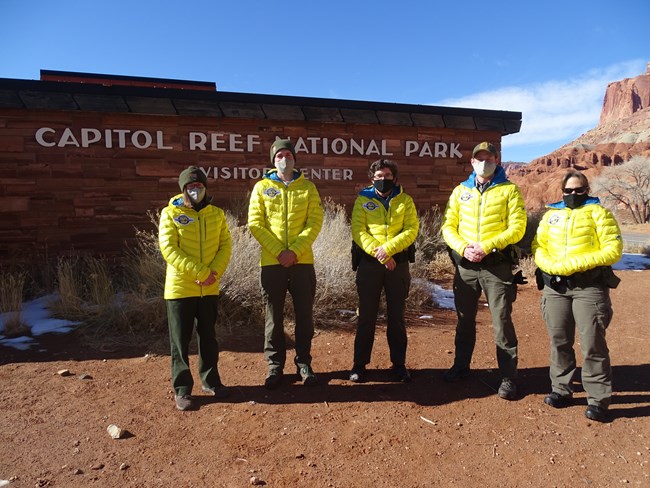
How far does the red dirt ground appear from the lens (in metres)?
2.62

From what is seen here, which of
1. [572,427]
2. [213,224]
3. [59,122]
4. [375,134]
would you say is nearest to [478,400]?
[572,427]

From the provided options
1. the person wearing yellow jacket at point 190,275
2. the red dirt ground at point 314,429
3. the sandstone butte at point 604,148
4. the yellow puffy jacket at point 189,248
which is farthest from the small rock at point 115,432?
the sandstone butte at point 604,148

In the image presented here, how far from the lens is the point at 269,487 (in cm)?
251

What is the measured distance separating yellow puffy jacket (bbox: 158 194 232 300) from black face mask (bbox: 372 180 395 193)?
134 centimetres

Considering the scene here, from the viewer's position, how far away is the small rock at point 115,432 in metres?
3.02

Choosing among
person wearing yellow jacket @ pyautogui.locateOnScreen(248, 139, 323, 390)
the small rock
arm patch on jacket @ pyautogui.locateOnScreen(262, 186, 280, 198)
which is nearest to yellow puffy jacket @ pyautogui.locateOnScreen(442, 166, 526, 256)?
person wearing yellow jacket @ pyautogui.locateOnScreen(248, 139, 323, 390)

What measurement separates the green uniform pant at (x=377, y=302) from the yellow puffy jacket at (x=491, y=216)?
548 millimetres

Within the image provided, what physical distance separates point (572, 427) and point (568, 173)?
5.95 ft

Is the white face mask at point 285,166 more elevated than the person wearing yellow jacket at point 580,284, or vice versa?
the white face mask at point 285,166

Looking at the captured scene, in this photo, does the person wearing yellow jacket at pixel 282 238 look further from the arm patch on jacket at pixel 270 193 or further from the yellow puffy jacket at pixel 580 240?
the yellow puffy jacket at pixel 580 240

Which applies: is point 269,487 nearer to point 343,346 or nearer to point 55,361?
point 343,346

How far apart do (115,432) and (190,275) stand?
3.78 feet

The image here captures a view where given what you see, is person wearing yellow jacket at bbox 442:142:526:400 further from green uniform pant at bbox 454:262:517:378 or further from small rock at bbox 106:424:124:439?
small rock at bbox 106:424:124:439

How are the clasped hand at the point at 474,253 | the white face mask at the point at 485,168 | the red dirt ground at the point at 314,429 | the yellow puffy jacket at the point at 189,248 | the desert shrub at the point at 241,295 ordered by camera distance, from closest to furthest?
the red dirt ground at the point at 314,429 → the yellow puffy jacket at the point at 189,248 → the clasped hand at the point at 474,253 → the white face mask at the point at 485,168 → the desert shrub at the point at 241,295
